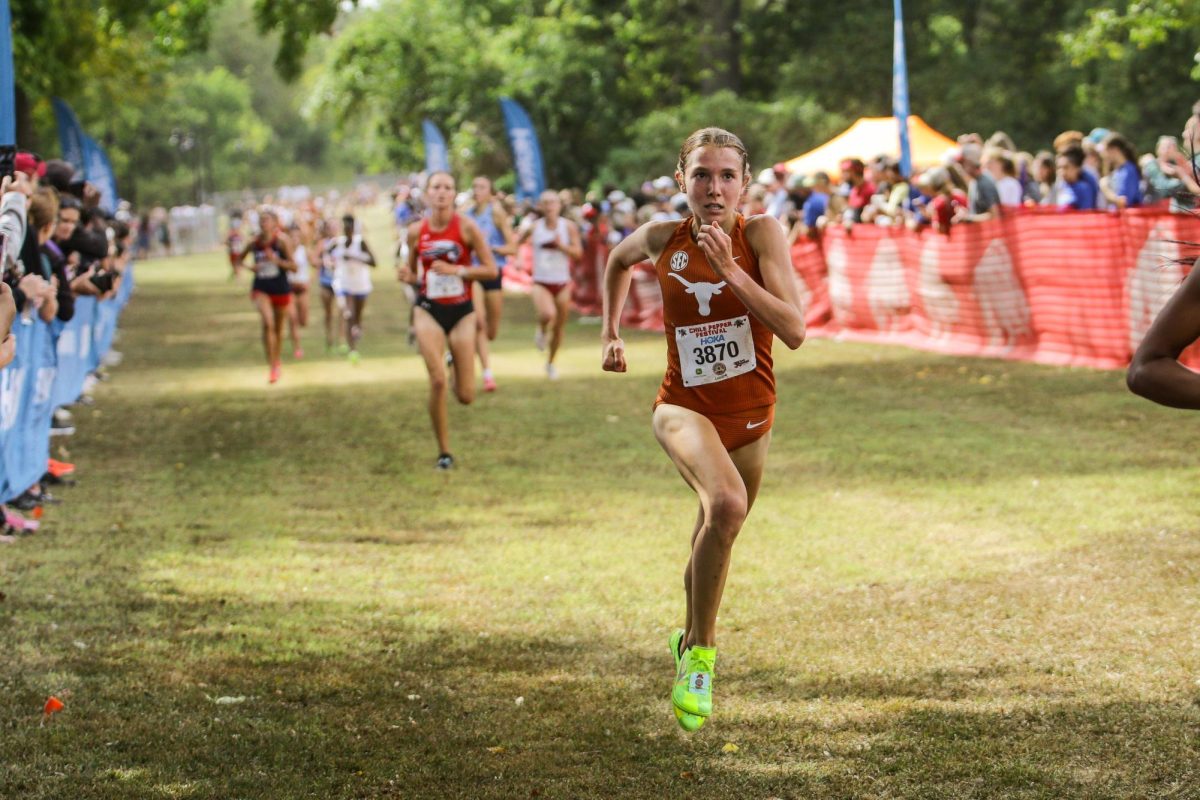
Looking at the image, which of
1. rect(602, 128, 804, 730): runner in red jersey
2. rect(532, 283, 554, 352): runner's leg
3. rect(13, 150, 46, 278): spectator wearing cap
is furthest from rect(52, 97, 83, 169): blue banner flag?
rect(602, 128, 804, 730): runner in red jersey

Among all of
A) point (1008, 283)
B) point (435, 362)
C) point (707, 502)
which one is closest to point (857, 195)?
point (1008, 283)

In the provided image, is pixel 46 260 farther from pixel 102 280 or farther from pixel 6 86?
pixel 6 86

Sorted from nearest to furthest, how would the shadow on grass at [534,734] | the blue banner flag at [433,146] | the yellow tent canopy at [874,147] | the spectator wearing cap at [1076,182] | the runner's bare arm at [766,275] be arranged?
the shadow on grass at [534,734], the runner's bare arm at [766,275], the spectator wearing cap at [1076,182], the yellow tent canopy at [874,147], the blue banner flag at [433,146]

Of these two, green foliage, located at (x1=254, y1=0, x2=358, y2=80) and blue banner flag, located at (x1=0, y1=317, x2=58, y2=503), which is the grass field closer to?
blue banner flag, located at (x1=0, y1=317, x2=58, y2=503)

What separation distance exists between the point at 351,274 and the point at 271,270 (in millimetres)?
2933

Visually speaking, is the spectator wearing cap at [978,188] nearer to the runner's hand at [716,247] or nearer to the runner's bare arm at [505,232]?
the runner's bare arm at [505,232]

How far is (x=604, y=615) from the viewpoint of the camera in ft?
24.1

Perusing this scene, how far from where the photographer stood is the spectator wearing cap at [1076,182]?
15.8 meters

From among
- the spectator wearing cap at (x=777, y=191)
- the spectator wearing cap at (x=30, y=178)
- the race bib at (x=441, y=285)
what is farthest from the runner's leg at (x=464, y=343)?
the spectator wearing cap at (x=777, y=191)

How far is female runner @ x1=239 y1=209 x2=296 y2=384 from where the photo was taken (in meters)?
18.3

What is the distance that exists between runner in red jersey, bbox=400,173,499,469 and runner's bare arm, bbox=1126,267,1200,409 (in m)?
8.87

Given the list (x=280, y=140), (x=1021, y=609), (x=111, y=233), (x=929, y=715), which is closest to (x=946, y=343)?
(x=111, y=233)

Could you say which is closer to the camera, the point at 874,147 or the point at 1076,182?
the point at 1076,182

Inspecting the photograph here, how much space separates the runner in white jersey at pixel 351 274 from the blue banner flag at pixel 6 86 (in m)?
12.7
